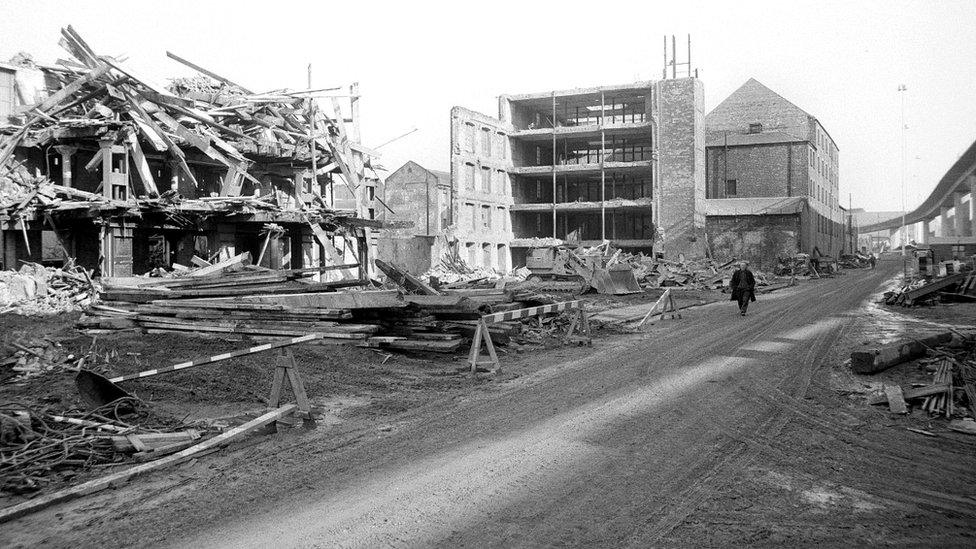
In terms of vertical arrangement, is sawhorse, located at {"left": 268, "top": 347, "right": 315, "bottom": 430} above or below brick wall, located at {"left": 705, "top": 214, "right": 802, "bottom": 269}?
below

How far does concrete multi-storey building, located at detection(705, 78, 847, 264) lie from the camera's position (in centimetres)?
4853

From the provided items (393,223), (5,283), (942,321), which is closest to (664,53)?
(393,223)

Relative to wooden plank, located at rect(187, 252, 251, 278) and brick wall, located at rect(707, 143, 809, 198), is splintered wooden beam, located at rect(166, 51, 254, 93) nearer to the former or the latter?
wooden plank, located at rect(187, 252, 251, 278)

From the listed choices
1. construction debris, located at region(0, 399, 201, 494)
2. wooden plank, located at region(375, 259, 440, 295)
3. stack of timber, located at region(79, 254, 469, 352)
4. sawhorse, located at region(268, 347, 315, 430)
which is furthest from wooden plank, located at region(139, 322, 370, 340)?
construction debris, located at region(0, 399, 201, 494)

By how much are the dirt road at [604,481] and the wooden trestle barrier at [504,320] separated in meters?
1.73

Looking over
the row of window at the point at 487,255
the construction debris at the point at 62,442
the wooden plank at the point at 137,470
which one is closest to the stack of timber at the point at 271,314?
the wooden plank at the point at 137,470

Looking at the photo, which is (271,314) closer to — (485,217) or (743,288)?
(743,288)

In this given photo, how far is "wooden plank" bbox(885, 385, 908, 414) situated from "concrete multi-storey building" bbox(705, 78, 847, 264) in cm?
4276

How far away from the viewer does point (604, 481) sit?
215 inches

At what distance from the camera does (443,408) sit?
8281 mm

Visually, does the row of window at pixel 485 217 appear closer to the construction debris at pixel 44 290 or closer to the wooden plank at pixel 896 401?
the construction debris at pixel 44 290

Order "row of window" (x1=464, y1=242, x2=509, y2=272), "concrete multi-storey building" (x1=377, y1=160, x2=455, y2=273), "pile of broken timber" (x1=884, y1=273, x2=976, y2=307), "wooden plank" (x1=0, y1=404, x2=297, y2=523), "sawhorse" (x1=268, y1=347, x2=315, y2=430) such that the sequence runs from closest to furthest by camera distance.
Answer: "wooden plank" (x1=0, y1=404, x2=297, y2=523) < "sawhorse" (x1=268, y1=347, x2=315, y2=430) < "pile of broken timber" (x1=884, y1=273, x2=976, y2=307) < "concrete multi-storey building" (x1=377, y1=160, x2=455, y2=273) < "row of window" (x1=464, y1=242, x2=509, y2=272)

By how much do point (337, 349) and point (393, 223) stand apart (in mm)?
15258

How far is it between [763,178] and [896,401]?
52.6 meters
